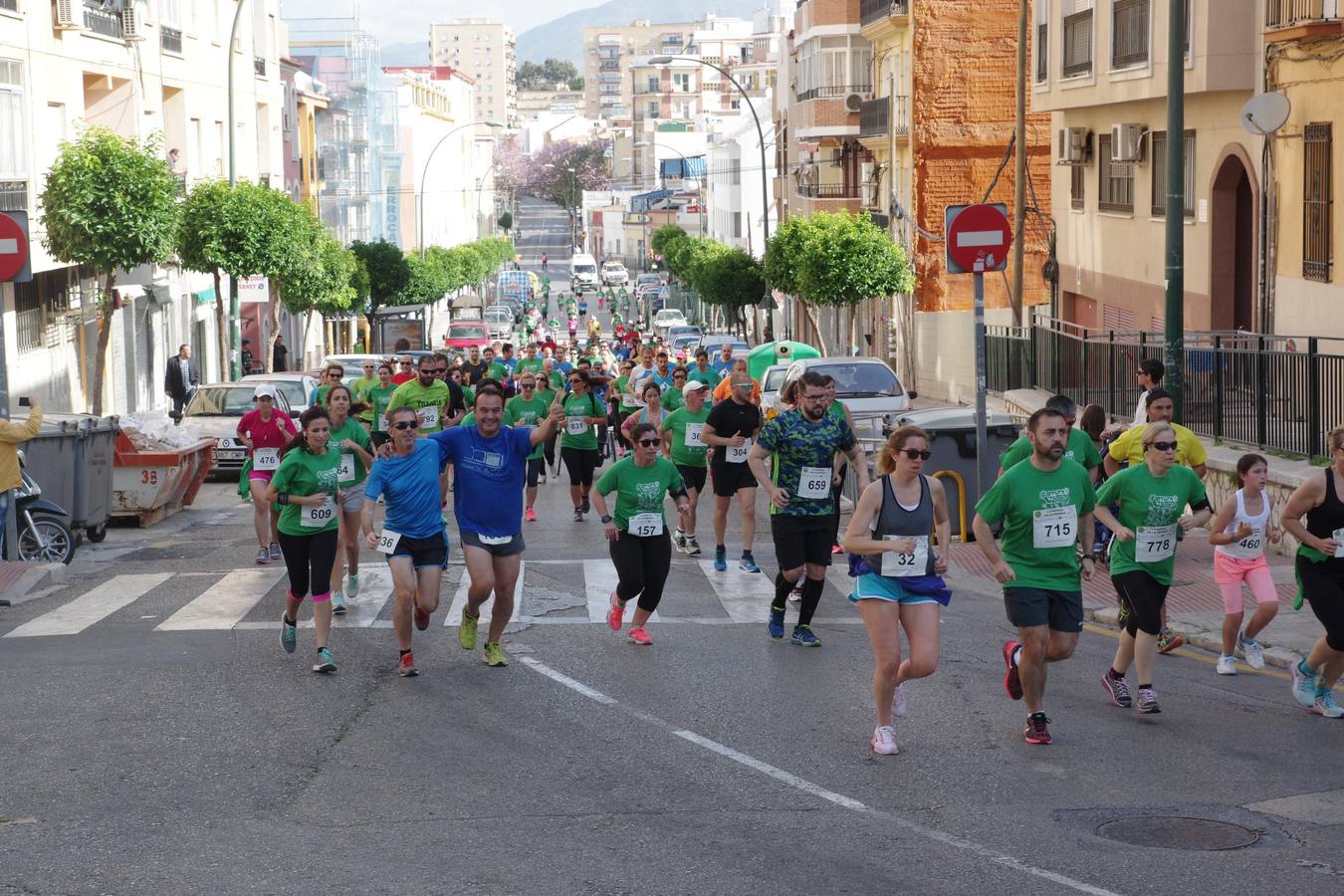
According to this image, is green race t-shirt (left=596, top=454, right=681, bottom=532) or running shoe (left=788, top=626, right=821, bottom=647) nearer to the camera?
running shoe (left=788, top=626, right=821, bottom=647)

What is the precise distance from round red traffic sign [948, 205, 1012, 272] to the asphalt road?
432 cm

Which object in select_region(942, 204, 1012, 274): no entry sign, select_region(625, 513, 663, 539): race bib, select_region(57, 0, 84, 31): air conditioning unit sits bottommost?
select_region(625, 513, 663, 539): race bib

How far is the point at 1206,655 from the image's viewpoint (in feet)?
39.1

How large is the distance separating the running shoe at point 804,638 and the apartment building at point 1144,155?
11.7m

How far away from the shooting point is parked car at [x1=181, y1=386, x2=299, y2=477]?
24906mm

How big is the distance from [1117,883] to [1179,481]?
3.74 m

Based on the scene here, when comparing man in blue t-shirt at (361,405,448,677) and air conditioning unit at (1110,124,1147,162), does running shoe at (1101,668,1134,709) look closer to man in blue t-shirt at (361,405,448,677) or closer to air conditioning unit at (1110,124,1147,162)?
man in blue t-shirt at (361,405,448,677)

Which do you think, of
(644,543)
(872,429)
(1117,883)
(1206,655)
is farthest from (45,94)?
(1117,883)

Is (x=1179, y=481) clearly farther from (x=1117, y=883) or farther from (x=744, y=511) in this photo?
(x=744, y=511)

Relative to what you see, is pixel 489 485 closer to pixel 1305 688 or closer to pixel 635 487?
pixel 635 487

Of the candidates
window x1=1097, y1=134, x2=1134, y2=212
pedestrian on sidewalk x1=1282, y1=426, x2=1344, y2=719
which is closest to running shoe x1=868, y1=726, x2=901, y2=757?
pedestrian on sidewalk x1=1282, y1=426, x2=1344, y2=719

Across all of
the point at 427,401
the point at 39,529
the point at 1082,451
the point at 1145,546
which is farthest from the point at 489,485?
the point at 427,401

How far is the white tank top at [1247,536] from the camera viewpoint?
1068cm

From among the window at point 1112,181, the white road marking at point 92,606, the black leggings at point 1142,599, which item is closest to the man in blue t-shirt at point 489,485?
the black leggings at point 1142,599
